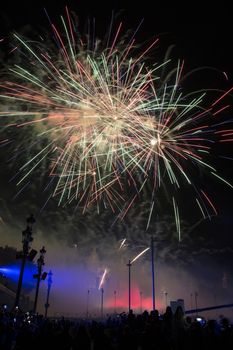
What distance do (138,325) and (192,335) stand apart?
3.59 meters

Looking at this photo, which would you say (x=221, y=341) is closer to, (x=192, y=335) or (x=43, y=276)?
(x=192, y=335)

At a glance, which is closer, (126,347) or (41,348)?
(126,347)

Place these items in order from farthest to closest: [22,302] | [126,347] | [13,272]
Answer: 1. [22,302]
2. [13,272]
3. [126,347]

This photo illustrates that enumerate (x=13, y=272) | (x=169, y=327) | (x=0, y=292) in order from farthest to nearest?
(x=13, y=272) → (x=0, y=292) → (x=169, y=327)

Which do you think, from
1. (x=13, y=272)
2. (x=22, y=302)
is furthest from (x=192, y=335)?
(x=22, y=302)

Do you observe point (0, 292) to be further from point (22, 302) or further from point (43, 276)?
point (43, 276)

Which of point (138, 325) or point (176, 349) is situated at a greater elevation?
point (138, 325)

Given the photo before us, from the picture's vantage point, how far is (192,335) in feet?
32.9

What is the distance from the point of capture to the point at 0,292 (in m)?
101

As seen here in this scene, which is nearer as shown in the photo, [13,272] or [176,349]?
[176,349]

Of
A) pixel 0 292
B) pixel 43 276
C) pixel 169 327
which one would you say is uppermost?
pixel 0 292

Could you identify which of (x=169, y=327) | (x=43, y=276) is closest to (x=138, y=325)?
(x=169, y=327)

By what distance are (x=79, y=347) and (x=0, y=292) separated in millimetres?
99307

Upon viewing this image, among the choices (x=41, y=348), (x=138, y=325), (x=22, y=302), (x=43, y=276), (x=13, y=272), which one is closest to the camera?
(x=41, y=348)
